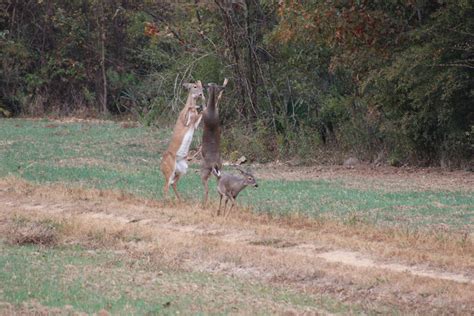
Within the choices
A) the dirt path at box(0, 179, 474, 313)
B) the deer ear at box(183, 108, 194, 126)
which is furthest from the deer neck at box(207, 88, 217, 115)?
the dirt path at box(0, 179, 474, 313)

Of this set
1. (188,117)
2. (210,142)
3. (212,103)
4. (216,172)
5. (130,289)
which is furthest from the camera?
(212,103)

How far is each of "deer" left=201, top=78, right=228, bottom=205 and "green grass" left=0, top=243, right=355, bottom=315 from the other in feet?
14.1

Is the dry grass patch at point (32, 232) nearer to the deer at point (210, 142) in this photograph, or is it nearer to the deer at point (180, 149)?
the deer at point (180, 149)

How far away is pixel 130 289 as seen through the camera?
10.1 meters

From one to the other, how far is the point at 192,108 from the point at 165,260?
5229 mm

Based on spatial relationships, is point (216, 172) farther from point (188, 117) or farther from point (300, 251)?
point (300, 251)

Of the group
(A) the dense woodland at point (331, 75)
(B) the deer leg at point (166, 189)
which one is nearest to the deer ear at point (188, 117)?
(B) the deer leg at point (166, 189)

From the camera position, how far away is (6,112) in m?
36.4

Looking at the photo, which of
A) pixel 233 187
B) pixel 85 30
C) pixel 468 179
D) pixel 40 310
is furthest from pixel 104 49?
pixel 40 310

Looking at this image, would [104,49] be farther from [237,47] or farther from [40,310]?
[40,310]

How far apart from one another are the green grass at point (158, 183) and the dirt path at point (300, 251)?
1.28m

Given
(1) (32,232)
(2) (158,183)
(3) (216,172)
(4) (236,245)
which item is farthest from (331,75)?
(1) (32,232)


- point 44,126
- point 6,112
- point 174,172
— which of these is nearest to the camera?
point 174,172

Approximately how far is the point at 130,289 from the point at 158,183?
897 cm
